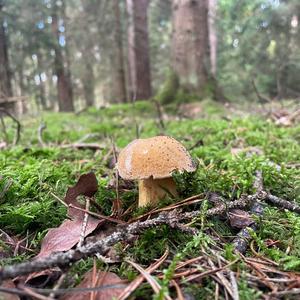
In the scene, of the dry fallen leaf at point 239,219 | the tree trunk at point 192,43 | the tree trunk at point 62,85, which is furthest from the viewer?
the tree trunk at point 62,85

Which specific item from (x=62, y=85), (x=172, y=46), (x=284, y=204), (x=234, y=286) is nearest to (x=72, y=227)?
(x=234, y=286)

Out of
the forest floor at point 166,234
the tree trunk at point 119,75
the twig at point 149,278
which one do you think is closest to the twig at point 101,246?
the forest floor at point 166,234

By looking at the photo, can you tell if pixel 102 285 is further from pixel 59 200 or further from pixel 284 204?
pixel 284 204

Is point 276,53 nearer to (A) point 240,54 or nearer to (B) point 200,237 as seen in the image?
(A) point 240,54

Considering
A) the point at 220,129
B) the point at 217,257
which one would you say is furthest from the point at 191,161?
the point at 220,129

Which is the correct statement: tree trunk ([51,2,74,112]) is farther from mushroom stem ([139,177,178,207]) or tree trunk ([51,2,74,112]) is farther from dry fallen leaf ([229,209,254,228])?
dry fallen leaf ([229,209,254,228])

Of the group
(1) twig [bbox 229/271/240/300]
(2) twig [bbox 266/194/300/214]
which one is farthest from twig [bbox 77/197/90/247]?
(2) twig [bbox 266/194/300/214]

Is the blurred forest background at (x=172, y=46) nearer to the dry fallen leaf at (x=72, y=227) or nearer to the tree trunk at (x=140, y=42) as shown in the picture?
the tree trunk at (x=140, y=42)
